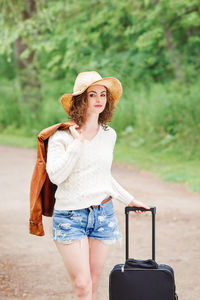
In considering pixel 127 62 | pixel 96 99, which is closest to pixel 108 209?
pixel 96 99

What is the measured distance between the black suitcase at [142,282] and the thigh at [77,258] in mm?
206

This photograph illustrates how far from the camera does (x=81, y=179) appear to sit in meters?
3.69

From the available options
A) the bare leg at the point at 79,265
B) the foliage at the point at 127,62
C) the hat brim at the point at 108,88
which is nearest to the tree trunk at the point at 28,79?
the foliage at the point at 127,62

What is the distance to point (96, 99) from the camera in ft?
12.6

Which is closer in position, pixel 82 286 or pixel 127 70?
pixel 82 286

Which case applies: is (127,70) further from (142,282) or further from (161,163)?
(142,282)

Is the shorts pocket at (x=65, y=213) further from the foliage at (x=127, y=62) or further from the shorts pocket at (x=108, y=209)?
the foliage at (x=127, y=62)

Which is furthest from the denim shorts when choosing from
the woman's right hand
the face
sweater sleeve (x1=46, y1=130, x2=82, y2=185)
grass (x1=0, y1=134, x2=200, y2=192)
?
grass (x1=0, y1=134, x2=200, y2=192)

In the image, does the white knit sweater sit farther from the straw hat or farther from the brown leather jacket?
the straw hat

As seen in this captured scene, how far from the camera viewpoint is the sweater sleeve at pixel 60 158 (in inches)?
138

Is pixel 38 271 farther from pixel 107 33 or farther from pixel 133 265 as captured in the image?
pixel 107 33

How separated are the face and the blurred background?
8787 mm

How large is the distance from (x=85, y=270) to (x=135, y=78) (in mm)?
18237

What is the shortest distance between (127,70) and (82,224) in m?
17.9
